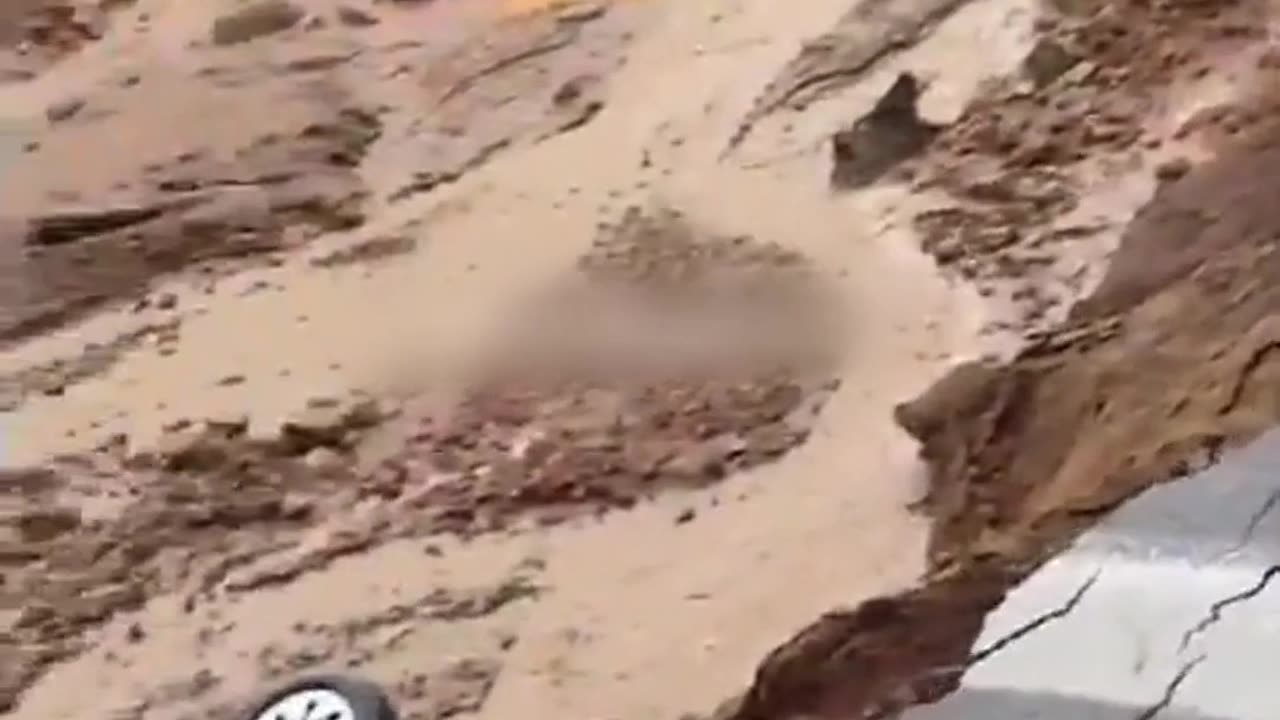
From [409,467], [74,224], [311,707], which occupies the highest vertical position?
[74,224]

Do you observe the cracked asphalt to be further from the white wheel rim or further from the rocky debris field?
the white wheel rim

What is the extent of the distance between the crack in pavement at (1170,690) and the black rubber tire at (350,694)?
1.48 ft

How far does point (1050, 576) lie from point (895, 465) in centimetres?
11

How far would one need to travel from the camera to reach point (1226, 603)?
3.44 feet

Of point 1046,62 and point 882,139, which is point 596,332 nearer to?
point 882,139

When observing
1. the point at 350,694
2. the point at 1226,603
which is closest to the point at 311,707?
the point at 350,694

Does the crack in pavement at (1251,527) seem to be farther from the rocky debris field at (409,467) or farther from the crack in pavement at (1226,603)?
the rocky debris field at (409,467)

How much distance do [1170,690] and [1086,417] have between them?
0.17 metres

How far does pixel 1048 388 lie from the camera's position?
1.10 meters

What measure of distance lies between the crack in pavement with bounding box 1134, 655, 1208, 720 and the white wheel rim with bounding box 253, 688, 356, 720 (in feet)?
1.55

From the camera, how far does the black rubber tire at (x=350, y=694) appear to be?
3.64ft

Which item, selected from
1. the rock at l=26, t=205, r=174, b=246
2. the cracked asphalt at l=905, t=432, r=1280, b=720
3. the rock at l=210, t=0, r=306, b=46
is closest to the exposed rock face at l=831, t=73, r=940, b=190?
the cracked asphalt at l=905, t=432, r=1280, b=720

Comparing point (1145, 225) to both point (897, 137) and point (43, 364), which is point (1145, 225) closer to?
point (897, 137)

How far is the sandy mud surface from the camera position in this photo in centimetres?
110
